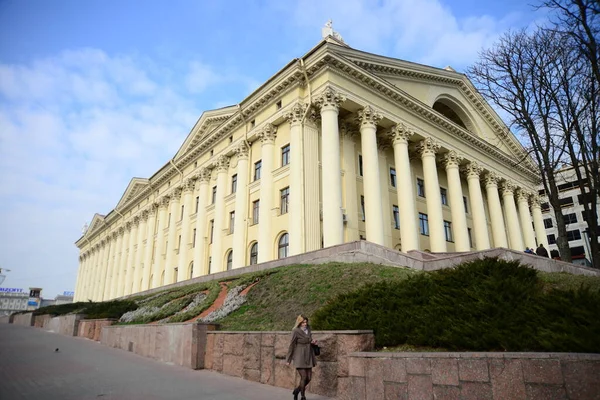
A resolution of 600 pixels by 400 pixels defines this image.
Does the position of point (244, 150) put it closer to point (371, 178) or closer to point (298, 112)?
point (298, 112)

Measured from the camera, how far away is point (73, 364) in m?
11.1

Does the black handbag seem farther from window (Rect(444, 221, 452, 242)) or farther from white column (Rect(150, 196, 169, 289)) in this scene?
white column (Rect(150, 196, 169, 289))

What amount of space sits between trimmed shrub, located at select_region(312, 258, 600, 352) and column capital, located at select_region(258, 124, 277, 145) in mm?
22084

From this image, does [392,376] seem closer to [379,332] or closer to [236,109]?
[379,332]

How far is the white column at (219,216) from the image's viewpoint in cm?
3306

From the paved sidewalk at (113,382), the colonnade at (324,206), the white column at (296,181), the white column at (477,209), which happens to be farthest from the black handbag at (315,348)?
the white column at (477,209)

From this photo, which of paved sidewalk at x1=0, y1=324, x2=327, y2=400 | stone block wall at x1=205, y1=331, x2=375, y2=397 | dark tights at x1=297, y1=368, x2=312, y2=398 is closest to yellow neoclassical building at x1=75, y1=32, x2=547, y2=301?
stone block wall at x1=205, y1=331, x2=375, y2=397

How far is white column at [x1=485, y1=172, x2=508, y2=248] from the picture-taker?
3741cm

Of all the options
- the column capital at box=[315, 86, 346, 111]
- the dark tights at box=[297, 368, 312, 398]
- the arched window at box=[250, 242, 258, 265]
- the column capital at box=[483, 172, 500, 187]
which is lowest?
the dark tights at box=[297, 368, 312, 398]

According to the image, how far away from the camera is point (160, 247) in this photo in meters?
46.2

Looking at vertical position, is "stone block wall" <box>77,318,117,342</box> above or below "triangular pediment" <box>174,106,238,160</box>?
below

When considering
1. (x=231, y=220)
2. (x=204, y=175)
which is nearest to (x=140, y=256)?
(x=204, y=175)

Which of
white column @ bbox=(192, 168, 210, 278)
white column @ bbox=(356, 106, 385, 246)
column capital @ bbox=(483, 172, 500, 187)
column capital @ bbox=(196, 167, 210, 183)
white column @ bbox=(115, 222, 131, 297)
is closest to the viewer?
white column @ bbox=(356, 106, 385, 246)

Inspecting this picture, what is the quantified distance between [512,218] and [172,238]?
36.2 meters
